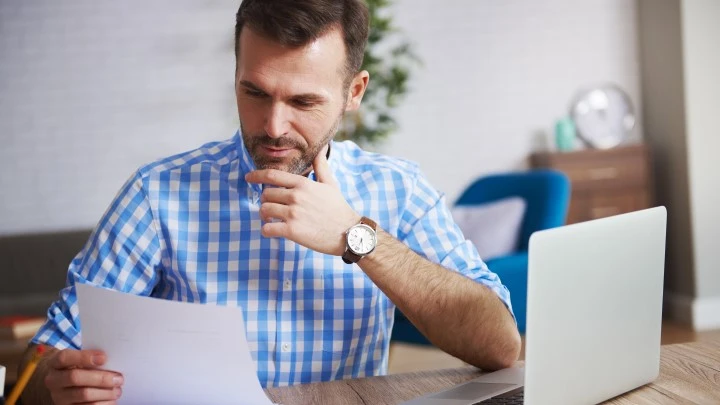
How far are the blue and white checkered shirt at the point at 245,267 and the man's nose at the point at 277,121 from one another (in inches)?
5.9

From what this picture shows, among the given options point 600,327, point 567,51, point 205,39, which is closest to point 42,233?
point 205,39

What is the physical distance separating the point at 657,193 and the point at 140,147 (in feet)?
9.74

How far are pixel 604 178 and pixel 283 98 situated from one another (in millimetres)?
3752

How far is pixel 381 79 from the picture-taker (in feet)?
16.0

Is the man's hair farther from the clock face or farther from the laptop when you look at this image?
the clock face

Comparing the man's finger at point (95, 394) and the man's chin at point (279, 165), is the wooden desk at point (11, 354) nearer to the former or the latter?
the man's chin at point (279, 165)

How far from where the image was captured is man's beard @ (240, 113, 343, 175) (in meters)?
1.51

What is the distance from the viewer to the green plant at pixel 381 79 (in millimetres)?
4750

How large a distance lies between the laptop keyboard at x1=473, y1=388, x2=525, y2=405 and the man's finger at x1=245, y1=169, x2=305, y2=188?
0.43 meters

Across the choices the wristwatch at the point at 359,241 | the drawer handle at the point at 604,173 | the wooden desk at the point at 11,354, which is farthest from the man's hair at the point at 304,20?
the drawer handle at the point at 604,173

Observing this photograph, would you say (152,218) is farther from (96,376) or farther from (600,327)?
(600,327)

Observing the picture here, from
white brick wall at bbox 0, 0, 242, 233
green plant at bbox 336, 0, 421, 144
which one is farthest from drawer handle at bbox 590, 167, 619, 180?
white brick wall at bbox 0, 0, 242, 233

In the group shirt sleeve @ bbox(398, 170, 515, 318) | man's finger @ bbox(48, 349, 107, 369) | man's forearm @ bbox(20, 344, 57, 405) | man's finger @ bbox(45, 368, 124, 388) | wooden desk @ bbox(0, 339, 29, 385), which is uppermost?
shirt sleeve @ bbox(398, 170, 515, 318)

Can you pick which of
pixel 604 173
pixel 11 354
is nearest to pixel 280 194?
pixel 11 354
